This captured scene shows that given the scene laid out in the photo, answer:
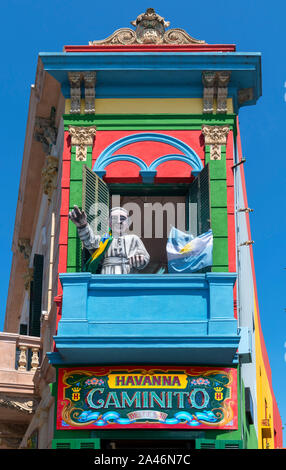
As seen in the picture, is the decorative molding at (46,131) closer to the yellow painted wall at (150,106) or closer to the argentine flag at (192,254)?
the yellow painted wall at (150,106)

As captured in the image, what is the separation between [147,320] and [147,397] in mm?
1333

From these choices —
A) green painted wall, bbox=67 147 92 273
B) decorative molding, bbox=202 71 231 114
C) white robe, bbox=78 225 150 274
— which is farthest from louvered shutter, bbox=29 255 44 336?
decorative molding, bbox=202 71 231 114

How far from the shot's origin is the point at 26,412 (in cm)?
2091

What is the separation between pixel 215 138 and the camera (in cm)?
1972

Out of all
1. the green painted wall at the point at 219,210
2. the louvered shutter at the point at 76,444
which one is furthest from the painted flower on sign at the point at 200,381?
the green painted wall at the point at 219,210

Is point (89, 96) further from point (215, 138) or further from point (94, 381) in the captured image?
point (94, 381)

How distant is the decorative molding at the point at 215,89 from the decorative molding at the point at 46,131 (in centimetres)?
381

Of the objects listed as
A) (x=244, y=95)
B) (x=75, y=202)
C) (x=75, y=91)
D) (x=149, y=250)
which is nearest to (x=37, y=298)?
(x=149, y=250)

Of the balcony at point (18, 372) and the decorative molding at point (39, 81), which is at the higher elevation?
the decorative molding at point (39, 81)

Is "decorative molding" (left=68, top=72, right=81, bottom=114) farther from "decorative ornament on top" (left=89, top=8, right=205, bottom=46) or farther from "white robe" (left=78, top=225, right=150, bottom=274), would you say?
"white robe" (left=78, top=225, right=150, bottom=274)

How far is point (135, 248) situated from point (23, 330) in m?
9.27

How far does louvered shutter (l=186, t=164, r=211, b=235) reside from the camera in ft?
61.3

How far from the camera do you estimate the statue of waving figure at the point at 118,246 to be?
725 inches
